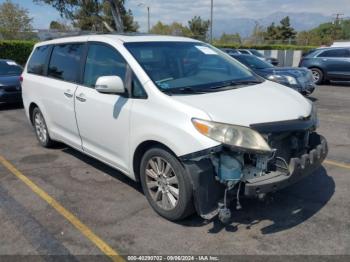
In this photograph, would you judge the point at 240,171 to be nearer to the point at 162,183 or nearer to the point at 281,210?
the point at 162,183

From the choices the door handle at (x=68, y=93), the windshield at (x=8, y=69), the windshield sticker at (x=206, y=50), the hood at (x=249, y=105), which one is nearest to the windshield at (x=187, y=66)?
the windshield sticker at (x=206, y=50)

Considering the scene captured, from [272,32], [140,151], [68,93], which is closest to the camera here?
[140,151]

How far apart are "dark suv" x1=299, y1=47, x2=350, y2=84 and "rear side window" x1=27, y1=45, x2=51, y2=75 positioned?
41.5 feet

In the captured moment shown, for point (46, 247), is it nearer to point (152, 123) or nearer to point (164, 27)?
point (152, 123)

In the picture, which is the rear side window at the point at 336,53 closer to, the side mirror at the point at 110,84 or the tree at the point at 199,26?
the side mirror at the point at 110,84

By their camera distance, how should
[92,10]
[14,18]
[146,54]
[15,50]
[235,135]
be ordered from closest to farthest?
[235,135]
[146,54]
[15,50]
[92,10]
[14,18]

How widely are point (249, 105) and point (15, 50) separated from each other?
78.5ft

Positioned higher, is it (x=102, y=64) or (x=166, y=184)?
(x=102, y=64)

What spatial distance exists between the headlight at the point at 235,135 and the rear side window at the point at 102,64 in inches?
51.1

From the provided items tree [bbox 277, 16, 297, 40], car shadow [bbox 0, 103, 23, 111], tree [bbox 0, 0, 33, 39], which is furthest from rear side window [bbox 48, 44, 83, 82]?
tree [bbox 277, 16, 297, 40]

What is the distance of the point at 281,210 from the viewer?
3.85 metres

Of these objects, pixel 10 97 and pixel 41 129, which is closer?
pixel 41 129

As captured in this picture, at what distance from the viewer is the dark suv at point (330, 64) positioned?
1506 cm

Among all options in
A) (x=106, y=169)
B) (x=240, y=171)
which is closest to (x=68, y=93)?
(x=106, y=169)
